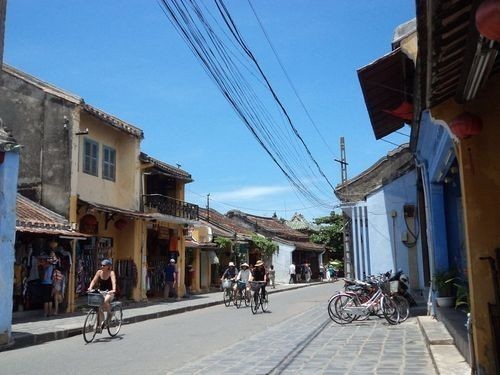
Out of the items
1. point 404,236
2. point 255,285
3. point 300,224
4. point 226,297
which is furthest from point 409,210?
point 300,224

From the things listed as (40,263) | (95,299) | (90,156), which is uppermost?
(90,156)

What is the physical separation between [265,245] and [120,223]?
20197 mm

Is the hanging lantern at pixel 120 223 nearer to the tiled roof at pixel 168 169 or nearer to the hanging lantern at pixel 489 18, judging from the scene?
the tiled roof at pixel 168 169

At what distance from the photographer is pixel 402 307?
12.7 m

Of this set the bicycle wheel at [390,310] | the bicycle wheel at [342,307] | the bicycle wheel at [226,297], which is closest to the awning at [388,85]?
the bicycle wheel at [390,310]

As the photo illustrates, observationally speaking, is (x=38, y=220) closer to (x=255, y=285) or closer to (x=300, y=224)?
(x=255, y=285)

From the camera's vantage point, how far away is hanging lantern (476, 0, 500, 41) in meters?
3.42

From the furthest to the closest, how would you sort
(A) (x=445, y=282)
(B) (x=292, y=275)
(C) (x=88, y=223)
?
(B) (x=292, y=275)
(C) (x=88, y=223)
(A) (x=445, y=282)

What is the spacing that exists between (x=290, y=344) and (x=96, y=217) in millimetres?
13137

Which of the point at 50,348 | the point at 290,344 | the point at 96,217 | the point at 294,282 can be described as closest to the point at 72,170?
the point at 96,217

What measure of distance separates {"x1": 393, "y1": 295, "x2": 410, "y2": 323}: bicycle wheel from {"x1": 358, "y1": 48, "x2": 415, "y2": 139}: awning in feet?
14.0

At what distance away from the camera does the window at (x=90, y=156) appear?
66.4 feet

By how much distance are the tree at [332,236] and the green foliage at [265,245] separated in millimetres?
12085

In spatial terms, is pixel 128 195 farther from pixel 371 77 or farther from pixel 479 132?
pixel 479 132
